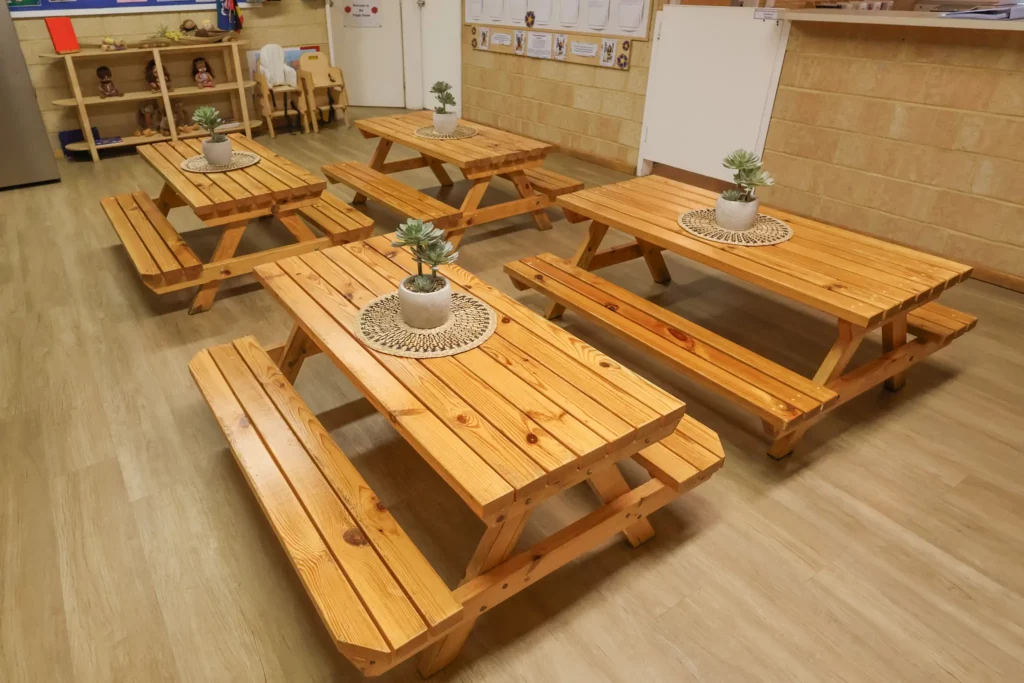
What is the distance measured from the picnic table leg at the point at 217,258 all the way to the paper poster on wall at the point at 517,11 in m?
3.47

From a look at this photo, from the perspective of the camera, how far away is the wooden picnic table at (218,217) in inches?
105

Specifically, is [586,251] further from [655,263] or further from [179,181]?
[179,181]

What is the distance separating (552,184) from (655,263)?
0.95 m

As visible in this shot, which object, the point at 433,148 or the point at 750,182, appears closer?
the point at 750,182

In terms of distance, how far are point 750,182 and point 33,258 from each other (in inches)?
135

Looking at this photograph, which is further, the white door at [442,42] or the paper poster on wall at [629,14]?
the white door at [442,42]

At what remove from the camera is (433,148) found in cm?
332

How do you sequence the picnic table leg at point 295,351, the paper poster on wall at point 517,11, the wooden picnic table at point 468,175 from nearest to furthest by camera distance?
the picnic table leg at point 295,351
the wooden picnic table at point 468,175
the paper poster on wall at point 517,11

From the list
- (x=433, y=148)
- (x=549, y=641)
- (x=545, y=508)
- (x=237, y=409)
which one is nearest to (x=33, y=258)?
(x=433, y=148)

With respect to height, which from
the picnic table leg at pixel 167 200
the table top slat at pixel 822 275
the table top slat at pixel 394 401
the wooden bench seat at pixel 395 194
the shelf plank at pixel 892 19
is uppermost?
the shelf plank at pixel 892 19

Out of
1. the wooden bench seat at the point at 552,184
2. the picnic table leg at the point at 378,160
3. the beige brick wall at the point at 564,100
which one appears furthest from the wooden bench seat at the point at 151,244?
the beige brick wall at the point at 564,100

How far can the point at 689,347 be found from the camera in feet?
6.89

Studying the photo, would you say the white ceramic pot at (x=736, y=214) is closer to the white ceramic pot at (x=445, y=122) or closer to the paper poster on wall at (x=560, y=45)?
the white ceramic pot at (x=445, y=122)

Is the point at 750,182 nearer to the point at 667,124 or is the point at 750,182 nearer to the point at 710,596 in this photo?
the point at 710,596
